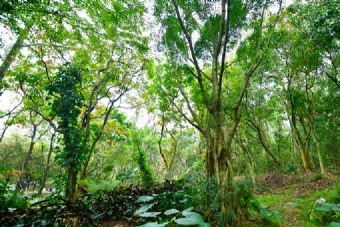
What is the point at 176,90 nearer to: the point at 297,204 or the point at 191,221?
the point at 297,204

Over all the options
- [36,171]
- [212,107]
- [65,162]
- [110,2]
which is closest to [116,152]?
[36,171]

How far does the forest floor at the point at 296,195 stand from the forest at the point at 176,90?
0.05 metres

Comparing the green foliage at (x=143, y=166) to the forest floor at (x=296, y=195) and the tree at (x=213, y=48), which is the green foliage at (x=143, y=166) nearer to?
the forest floor at (x=296, y=195)

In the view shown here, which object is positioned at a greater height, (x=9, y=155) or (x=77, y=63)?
(x=77, y=63)

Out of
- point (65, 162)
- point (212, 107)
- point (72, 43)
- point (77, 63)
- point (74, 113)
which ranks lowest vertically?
point (65, 162)

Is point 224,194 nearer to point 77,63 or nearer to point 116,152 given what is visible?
point 77,63

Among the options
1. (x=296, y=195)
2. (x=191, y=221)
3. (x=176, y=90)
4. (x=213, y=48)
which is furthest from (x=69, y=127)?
(x=296, y=195)

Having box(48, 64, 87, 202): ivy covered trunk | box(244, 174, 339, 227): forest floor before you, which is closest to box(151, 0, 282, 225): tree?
box(244, 174, 339, 227): forest floor

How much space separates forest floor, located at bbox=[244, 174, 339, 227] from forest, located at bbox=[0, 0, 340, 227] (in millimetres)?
50

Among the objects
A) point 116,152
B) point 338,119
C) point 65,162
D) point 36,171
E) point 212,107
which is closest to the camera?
point 212,107

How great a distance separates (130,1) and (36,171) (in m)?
25.2

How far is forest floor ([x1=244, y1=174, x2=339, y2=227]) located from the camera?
535cm

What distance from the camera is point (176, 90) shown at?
40.3 feet

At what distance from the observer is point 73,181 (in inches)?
370
